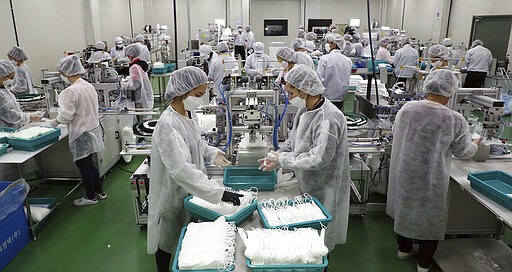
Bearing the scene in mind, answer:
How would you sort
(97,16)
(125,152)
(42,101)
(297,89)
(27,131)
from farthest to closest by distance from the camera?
(97,16)
(42,101)
(27,131)
(125,152)
(297,89)

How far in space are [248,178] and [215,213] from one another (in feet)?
1.94

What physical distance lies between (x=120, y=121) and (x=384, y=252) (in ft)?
10.5

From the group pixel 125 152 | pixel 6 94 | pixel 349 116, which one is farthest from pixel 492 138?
pixel 6 94

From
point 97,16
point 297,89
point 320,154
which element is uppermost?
point 97,16

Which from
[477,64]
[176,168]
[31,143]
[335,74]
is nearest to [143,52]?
[335,74]

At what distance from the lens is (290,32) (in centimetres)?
1284

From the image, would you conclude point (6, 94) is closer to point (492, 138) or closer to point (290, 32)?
point (492, 138)

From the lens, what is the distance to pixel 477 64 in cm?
637

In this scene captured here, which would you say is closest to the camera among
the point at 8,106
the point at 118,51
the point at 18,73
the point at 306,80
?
the point at 306,80

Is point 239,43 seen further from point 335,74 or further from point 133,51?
point 335,74

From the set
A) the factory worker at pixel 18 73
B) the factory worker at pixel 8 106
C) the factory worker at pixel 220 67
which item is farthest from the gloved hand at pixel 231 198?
the factory worker at pixel 18 73

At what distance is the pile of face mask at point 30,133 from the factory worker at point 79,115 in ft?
0.31

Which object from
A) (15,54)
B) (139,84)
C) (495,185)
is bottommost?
(495,185)

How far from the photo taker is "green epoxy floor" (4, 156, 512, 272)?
2652mm
